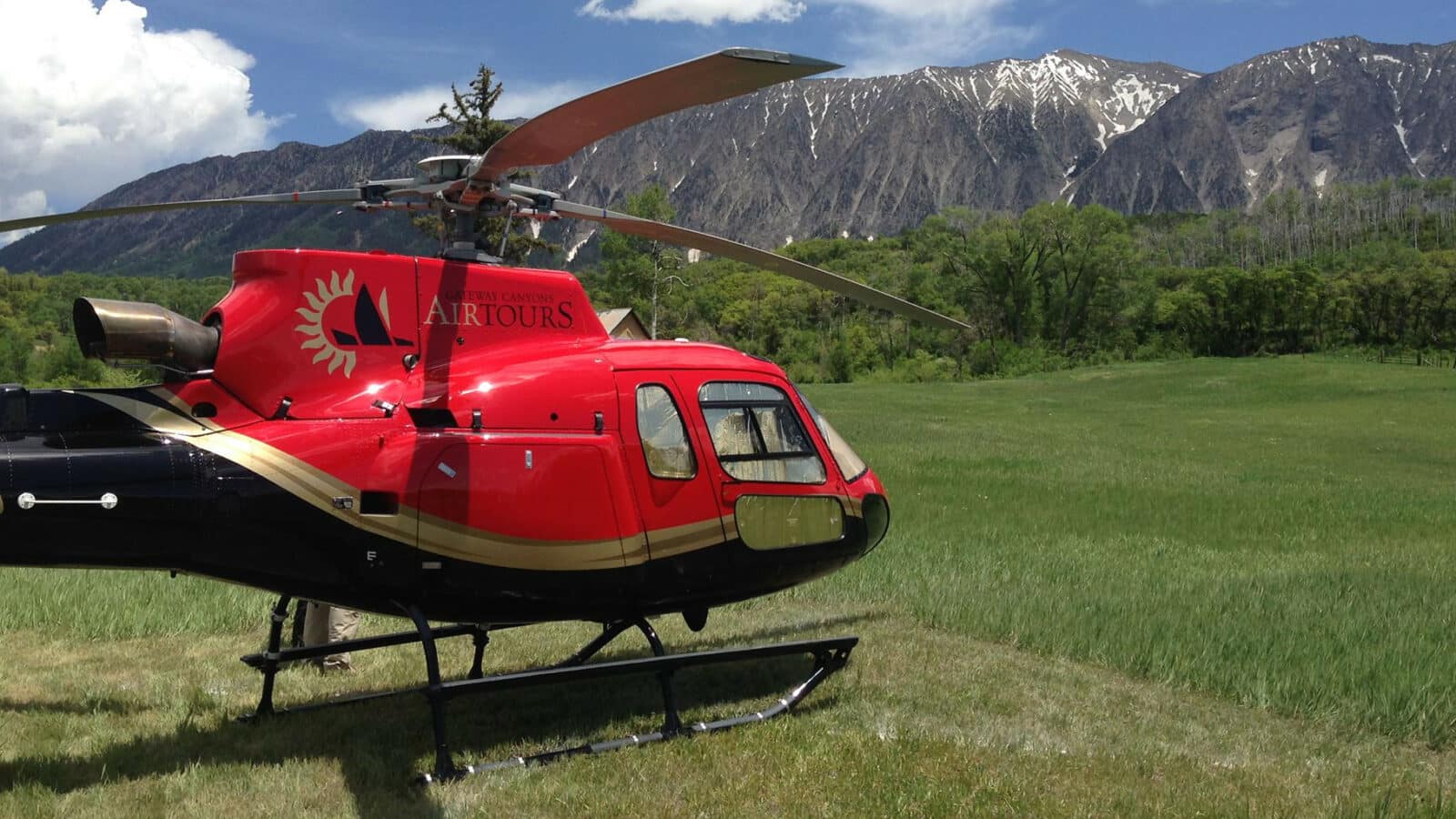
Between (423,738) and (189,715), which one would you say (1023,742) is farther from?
(189,715)

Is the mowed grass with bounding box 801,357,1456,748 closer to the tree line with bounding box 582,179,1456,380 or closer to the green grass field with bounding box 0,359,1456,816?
the green grass field with bounding box 0,359,1456,816

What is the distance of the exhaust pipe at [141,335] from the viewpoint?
537 cm

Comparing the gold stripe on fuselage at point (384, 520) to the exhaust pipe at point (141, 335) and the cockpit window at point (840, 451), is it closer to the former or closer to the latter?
the exhaust pipe at point (141, 335)

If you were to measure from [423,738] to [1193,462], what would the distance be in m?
23.9

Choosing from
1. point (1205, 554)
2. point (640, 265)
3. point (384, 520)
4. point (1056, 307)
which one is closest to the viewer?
point (384, 520)

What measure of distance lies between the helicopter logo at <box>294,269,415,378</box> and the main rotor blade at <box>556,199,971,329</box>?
1277 millimetres

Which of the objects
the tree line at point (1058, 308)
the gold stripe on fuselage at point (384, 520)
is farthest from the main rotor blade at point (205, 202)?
the tree line at point (1058, 308)

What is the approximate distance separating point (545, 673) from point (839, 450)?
278 cm

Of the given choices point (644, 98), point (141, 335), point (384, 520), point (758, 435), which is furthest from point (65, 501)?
point (758, 435)

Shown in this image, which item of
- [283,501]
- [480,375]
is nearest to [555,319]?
[480,375]

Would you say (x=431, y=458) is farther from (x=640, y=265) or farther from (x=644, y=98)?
(x=640, y=265)

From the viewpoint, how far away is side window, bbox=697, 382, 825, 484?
6.95m

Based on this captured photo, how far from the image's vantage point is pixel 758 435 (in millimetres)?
7164

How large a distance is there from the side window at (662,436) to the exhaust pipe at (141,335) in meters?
2.48
